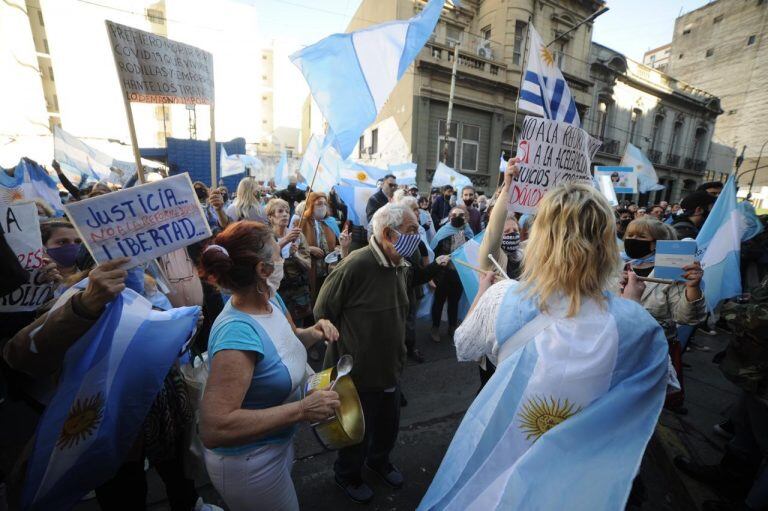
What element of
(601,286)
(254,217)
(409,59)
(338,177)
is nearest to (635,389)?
(601,286)

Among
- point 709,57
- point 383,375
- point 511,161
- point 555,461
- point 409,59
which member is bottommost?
point 383,375

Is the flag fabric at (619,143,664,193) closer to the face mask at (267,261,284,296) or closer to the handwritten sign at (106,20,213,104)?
the handwritten sign at (106,20,213,104)

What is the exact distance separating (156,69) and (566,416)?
12.2 feet

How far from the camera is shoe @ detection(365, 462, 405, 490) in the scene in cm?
248

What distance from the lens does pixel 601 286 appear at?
4.44 feet

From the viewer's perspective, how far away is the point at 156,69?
9.36 feet

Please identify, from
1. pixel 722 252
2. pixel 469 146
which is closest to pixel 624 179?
Answer: pixel 722 252

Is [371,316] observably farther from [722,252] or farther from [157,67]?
[722,252]

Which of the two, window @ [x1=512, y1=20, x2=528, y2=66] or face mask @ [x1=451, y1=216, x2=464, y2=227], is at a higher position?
window @ [x1=512, y1=20, x2=528, y2=66]

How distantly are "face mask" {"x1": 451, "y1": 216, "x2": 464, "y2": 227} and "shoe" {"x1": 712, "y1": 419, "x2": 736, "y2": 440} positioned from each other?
3.24 meters

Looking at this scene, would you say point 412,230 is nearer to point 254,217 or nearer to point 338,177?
point 254,217

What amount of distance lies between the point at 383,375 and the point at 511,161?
187cm

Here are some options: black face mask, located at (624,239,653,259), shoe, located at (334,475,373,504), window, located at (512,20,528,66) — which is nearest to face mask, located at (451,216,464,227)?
black face mask, located at (624,239,653,259)

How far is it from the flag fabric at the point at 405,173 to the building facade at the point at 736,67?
36.7 meters
